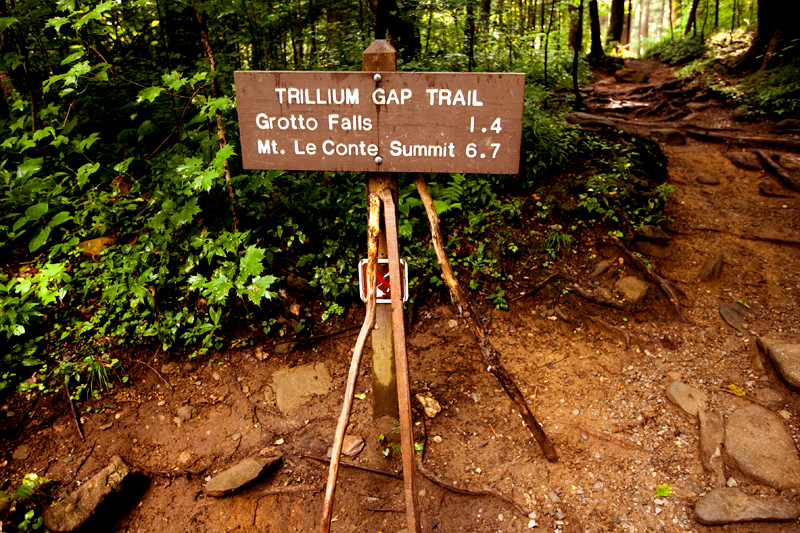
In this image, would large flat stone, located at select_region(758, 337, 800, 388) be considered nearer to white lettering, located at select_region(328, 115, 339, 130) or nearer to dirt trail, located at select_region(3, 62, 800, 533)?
dirt trail, located at select_region(3, 62, 800, 533)

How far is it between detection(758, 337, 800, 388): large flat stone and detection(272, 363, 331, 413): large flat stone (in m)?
3.99

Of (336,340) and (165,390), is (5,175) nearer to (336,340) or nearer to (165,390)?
(165,390)

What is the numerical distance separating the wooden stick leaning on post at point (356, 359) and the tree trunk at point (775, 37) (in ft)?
41.3

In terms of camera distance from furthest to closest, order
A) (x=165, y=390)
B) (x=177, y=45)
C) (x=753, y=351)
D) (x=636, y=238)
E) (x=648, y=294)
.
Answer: (x=177, y=45), (x=636, y=238), (x=648, y=294), (x=753, y=351), (x=165, y=390)

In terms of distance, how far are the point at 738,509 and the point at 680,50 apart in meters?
18.8

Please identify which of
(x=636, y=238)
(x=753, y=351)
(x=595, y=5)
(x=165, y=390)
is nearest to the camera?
(x=165, y=390)

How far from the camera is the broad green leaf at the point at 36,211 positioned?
4102mm

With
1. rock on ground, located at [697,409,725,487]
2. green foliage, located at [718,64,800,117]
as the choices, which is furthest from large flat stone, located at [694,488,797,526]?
green foliage, located at [718,64,800,117]

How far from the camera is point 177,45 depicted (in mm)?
7160

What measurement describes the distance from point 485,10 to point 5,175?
12.2 m

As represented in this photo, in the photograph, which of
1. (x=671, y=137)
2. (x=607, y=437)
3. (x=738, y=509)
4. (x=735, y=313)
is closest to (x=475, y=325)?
(x=607, y=437)

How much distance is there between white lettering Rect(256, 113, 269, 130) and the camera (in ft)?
7.99

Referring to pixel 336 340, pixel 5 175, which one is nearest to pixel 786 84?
pixel 336 340

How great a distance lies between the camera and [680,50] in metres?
16.6
